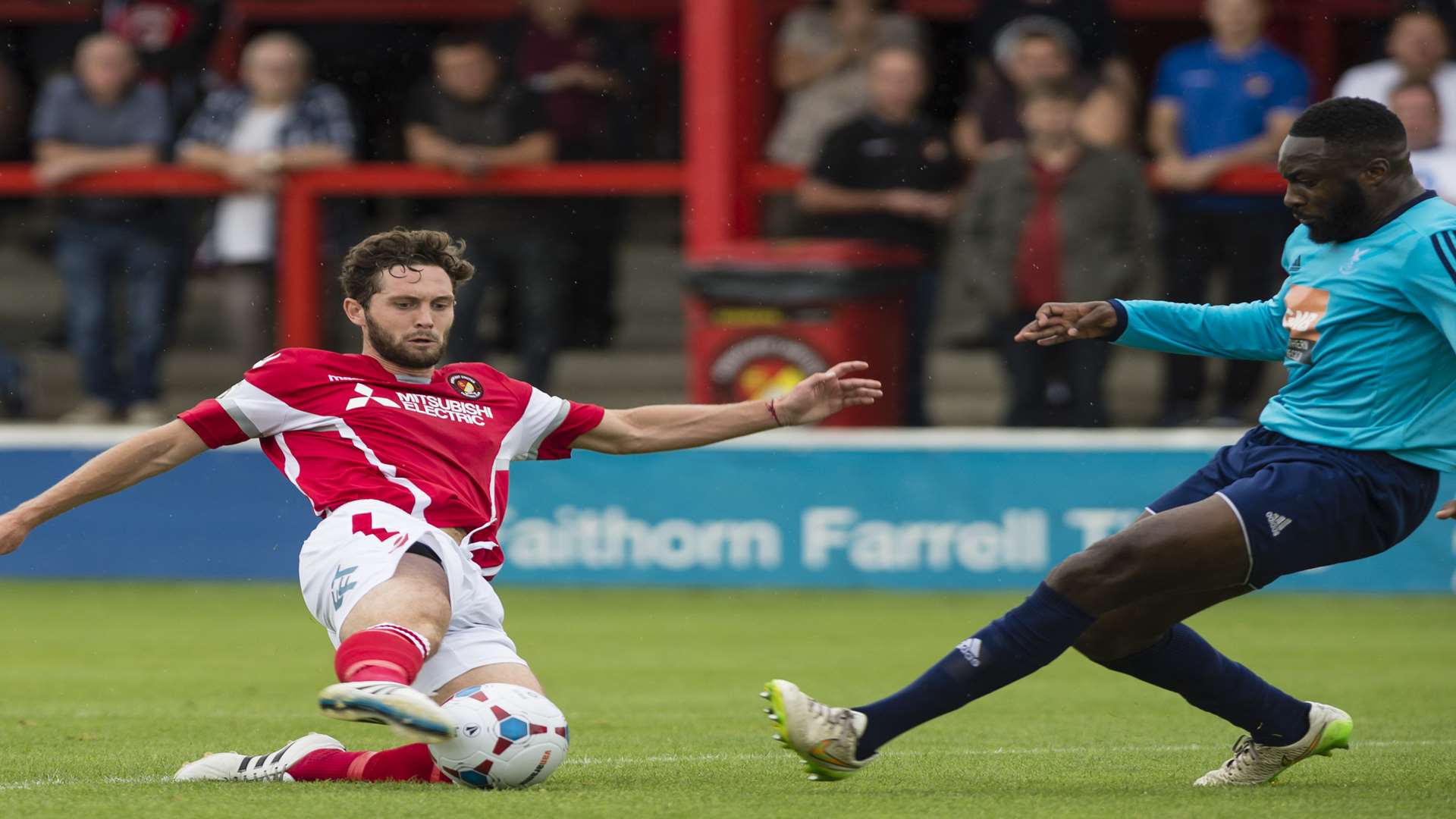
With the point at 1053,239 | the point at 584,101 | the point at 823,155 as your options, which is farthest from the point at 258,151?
the point at 1053,239

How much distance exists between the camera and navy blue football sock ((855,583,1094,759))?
5.35 metres

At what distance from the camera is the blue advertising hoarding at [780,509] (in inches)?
459

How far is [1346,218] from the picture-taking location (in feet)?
17.7

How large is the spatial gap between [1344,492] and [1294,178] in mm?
814

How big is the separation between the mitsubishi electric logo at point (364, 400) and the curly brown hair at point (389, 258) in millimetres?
242

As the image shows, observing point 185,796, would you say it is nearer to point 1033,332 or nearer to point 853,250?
point 1033,332

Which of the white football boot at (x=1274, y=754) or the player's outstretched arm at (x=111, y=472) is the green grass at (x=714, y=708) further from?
the player's outstretched arm at (x=111, y=472)

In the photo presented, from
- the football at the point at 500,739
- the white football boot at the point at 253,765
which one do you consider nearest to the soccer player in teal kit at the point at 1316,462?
the football at the point at 500,739

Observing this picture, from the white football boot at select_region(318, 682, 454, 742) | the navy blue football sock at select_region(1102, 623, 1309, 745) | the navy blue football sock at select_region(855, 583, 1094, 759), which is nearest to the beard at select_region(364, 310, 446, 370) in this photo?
the white football boot at select_region(318, 682, 454, 742)

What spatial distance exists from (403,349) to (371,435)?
0.26 meters

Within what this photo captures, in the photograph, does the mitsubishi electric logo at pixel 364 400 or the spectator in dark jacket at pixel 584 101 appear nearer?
the mitsubishi electric logo at pixel 364 400

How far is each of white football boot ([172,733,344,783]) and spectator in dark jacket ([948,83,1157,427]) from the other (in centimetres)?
715

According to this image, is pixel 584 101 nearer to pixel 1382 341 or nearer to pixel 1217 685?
pixel 1217 685

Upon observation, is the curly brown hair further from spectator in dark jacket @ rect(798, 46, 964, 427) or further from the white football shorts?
spectator in dark jacket @ rect(798, 46, 964, 427)
